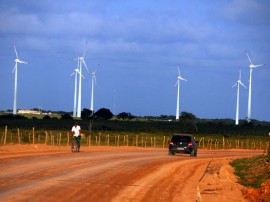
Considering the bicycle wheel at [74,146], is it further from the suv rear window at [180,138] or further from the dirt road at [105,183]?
the dirt road at [105,183]

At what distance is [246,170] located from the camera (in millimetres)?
30297

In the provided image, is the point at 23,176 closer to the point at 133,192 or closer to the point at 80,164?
the point at 133,192

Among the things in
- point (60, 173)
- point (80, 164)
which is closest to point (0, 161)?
point (80, 164)

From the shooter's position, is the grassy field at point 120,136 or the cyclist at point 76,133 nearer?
the cyclist at point 76,133

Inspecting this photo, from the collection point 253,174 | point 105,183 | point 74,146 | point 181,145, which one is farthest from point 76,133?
point 105,183

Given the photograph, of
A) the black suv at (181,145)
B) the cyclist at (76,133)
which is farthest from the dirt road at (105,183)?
the black suv at (181,145)

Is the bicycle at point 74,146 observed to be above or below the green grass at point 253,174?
above

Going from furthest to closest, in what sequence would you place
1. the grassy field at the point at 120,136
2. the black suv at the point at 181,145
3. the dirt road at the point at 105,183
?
the grassy field at the point at 120,136, the black suv at the point at 181,145, the dirt road at the point at 105,183

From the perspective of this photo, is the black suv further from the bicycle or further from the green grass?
the green grass

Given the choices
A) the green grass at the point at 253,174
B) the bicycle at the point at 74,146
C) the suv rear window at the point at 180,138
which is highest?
the suv rear window at the point at 180,138

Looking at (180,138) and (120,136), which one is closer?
(180,138)

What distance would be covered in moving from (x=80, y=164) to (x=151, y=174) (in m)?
4.16

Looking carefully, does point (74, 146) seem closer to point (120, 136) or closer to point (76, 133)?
point (76, 133)

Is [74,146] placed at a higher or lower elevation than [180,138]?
lower
